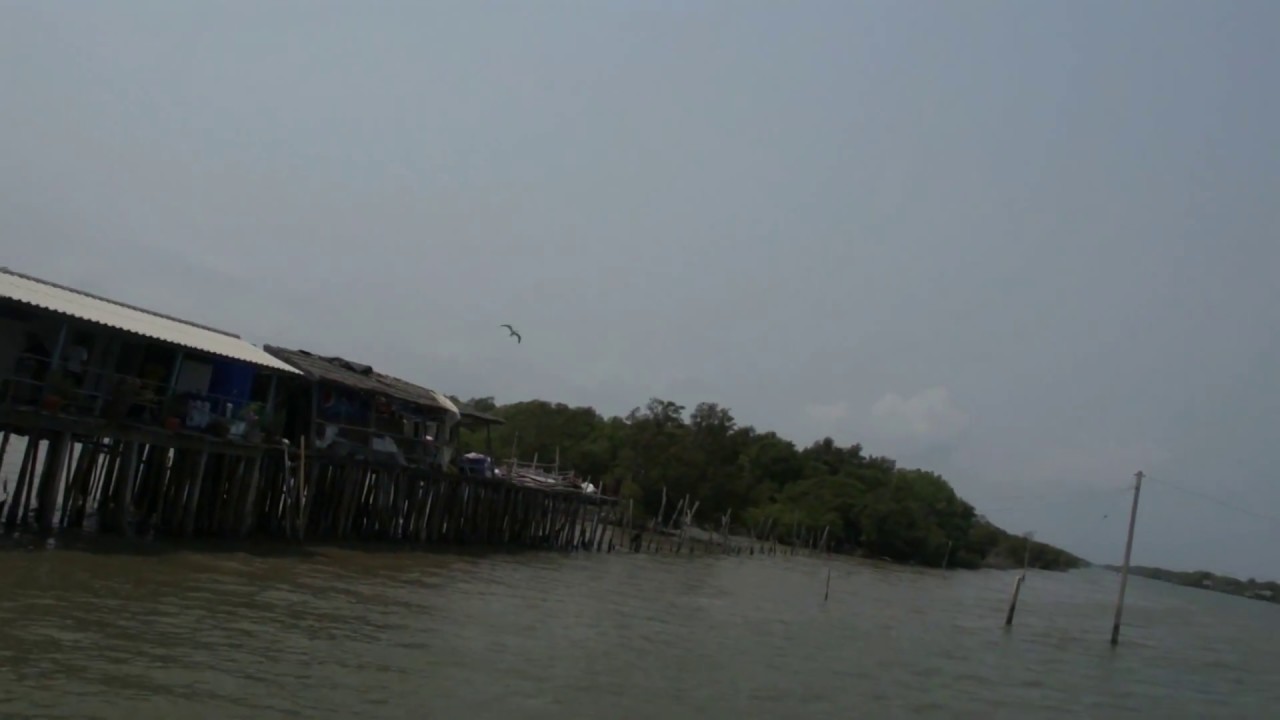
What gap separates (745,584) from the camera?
35156mm

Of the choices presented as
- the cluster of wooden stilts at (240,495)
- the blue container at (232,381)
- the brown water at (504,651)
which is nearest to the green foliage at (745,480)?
the cluster of wooden stilts at (240,495)

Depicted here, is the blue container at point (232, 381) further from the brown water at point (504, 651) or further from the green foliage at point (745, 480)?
the green foliage at point (745, 480)

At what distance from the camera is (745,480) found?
71812mm

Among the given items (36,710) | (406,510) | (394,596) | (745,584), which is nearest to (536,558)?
(406,510)

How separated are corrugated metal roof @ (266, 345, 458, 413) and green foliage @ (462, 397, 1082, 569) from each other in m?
28.5

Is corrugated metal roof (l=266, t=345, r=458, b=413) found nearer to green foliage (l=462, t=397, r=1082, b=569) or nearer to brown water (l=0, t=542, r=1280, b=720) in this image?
brown water (l=0, t=542, r=1280, b=720)

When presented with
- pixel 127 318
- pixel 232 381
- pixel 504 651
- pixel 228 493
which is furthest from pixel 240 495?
pixel 504 651

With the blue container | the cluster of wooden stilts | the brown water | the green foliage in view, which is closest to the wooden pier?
the cluster of wooden stilts

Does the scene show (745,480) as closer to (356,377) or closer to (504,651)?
(356,377)

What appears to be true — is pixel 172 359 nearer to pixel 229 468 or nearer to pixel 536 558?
pixel 229 468

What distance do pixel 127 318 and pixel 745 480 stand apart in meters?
54.4

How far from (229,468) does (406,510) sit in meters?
6.48

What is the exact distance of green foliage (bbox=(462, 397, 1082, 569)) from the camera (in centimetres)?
6406

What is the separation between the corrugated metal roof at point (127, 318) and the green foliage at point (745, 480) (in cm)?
3493
